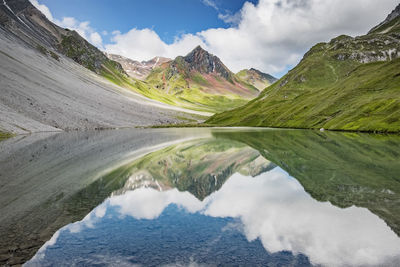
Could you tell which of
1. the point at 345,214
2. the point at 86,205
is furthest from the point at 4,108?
the point at 345,214

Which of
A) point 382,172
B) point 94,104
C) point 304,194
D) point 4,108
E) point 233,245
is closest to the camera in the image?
point 233,245

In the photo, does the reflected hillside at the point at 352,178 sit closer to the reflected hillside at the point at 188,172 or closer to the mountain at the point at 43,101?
the reflected hillside at the point at 188,172

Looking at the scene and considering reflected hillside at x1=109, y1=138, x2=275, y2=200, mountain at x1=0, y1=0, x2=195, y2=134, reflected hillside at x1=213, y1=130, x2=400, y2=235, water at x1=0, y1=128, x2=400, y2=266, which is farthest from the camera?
mountain at x1=0, y1=0, x2=195, y2=134

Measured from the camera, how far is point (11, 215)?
18.2 meters

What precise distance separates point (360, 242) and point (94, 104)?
593 feet

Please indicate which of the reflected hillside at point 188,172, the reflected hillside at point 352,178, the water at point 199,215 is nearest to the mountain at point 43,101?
the reflected hillside at point 188,172

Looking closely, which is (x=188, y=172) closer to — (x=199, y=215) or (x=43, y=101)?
(x=199, y=215)

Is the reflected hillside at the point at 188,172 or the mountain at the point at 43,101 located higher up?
the reflected hillside at the point at 188,172

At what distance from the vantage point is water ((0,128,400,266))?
1320cm

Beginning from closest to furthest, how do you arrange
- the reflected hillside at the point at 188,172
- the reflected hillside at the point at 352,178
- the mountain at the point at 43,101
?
the reflected hillside at the point at 352,178, the reflected hillside at the point at 188,172, the mountain at the point at 43,101

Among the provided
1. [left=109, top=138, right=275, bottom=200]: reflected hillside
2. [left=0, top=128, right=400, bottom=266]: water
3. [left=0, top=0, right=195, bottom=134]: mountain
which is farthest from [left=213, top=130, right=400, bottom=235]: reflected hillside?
[left=0, top=0, right=195, bottom=134]: mountain

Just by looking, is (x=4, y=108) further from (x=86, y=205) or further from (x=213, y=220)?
(x=213, y=220)

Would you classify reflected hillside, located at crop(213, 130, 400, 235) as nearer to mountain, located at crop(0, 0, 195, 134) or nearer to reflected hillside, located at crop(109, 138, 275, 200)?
reflected hillside, located at crop(109, 138, 275, 200)

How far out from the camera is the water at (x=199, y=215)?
43.3ft
